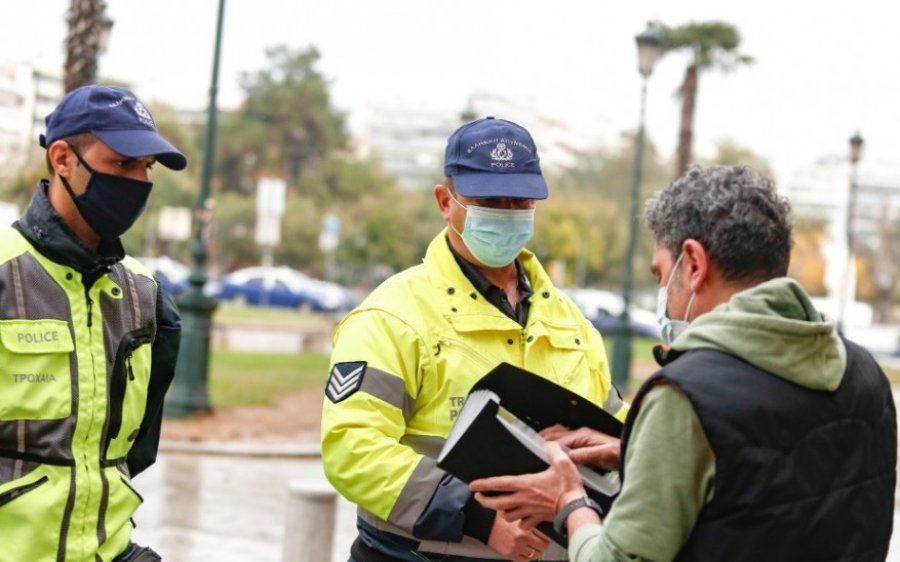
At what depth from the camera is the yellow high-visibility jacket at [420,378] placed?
3.13 m

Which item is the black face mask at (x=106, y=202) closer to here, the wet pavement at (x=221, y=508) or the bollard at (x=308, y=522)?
the bollard at (x=308, y=522)

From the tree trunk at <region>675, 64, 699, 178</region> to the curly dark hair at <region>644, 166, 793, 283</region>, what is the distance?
29418 millimetres

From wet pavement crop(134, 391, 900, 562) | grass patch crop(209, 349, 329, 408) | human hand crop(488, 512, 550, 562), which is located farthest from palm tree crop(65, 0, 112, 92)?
human hand crop(488, 512, 550, 562)

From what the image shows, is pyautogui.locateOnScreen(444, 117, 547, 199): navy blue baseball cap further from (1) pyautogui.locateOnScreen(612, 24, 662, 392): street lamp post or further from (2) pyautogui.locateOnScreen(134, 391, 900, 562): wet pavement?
(1) pyautogui.locateOnScreen(612, 24, 662, 392): street lamp post

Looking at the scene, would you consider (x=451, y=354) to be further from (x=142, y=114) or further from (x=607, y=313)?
(x=607, y=313)

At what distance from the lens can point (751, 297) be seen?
8.21 ft

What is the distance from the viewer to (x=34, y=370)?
2.98 m

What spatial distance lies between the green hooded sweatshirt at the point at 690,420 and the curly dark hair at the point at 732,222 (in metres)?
0.10

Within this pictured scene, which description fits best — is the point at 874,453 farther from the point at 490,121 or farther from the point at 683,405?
the point at 490,121

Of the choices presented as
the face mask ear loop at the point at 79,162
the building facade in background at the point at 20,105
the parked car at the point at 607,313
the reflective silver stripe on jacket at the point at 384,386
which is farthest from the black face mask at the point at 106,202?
the parked car at the point at 607,313

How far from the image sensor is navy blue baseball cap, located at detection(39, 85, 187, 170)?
325 cm

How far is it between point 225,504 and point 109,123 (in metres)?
8.35

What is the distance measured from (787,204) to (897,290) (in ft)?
369

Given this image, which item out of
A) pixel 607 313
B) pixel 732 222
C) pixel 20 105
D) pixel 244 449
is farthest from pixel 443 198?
pixel 20 105
